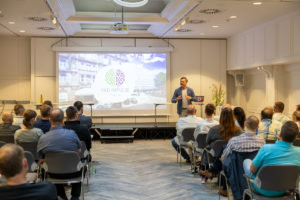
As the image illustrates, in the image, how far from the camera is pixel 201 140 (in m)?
5.28

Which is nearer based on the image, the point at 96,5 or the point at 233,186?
the point at 233,186

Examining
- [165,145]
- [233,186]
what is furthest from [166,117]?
[233,186]

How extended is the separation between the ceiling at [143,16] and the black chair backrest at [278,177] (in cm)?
430

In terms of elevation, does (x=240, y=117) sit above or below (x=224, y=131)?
above

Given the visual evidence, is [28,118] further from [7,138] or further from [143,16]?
[143,16]

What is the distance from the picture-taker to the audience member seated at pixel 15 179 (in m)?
2.04

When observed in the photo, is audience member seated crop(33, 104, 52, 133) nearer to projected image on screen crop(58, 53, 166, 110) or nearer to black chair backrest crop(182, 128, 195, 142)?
black chair backrest crop(182, 128, 195, 142)

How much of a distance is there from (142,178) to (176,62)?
254 inches

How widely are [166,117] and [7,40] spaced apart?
19.3ft

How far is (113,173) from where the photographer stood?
6059 millimetres

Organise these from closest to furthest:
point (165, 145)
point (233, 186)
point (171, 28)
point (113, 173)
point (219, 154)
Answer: point (233, 186) → point (219, 154) → point (113, 173) → point (165, 145) → point (171, 28)

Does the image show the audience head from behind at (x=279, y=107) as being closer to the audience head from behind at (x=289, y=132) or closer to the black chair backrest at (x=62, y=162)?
the audience head from behind at (x=289, y=132)

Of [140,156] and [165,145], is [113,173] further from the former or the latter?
[165,145]

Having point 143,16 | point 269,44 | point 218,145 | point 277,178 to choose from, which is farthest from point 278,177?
point 143,16
